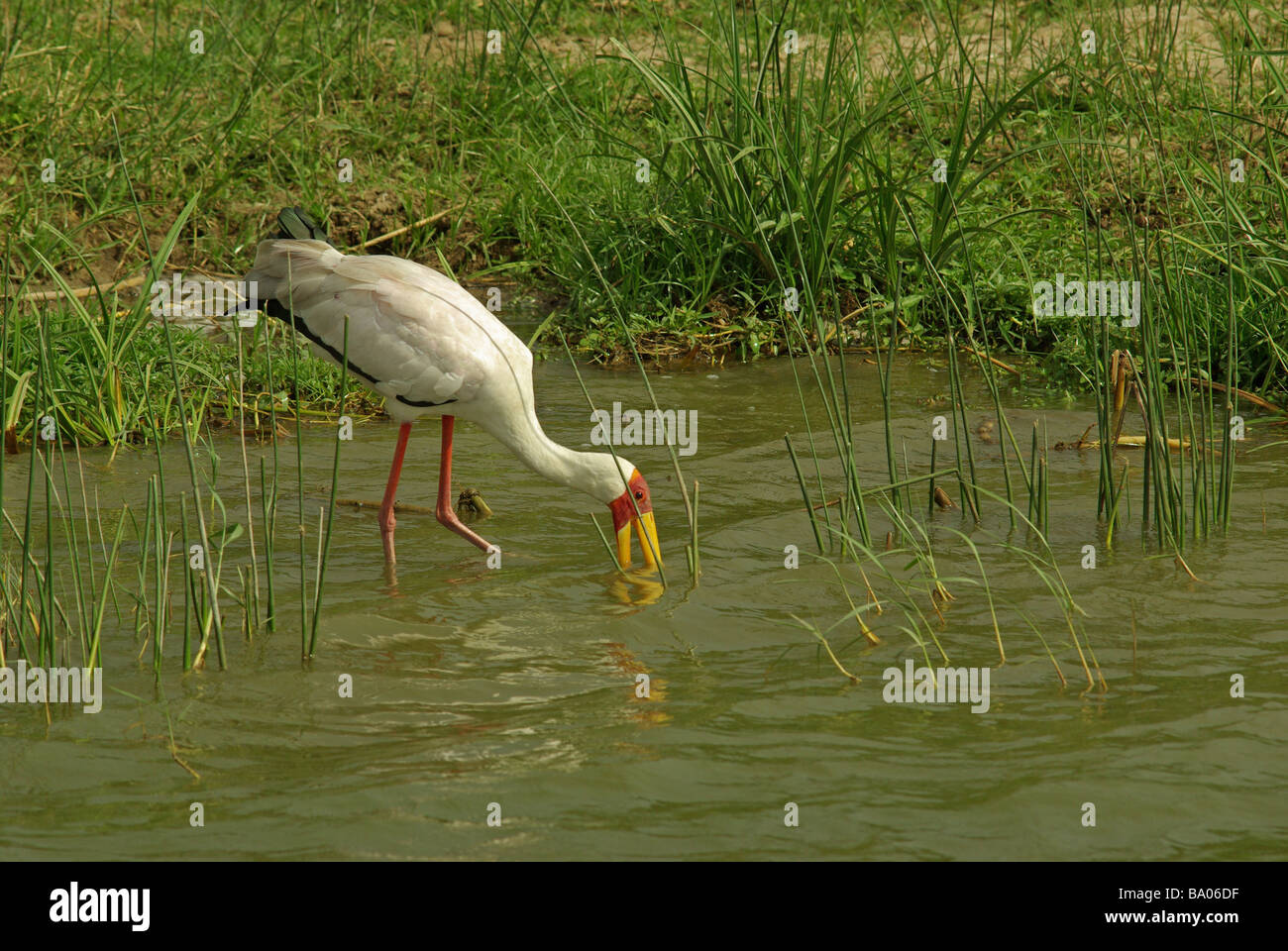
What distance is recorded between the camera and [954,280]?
6.40 meters

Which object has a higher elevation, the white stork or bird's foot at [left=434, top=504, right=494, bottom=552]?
the white stork

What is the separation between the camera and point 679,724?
3258 millimetres

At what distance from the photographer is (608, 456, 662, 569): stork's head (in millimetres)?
4324

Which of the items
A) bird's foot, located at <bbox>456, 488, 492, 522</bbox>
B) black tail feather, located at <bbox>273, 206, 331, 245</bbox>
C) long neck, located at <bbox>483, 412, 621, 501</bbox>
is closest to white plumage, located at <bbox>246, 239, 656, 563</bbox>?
long neck, located at <bbox>483, 412, 621, 501</bbox>

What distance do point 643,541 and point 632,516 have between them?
17 centimetres

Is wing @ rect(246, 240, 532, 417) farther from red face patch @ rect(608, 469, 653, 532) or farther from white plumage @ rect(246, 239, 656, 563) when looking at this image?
red face patch @ rect(608, 469, 653, 532)

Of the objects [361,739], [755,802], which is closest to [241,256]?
[361,739]

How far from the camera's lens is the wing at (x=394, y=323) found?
4688 mm

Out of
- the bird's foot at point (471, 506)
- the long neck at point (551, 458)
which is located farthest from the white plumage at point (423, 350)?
the bird's foot at point (471, 506)

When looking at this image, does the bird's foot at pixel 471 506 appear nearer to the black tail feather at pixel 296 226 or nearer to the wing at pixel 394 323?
the wing at pixel 394 323

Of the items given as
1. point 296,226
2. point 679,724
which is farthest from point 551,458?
point 679,724

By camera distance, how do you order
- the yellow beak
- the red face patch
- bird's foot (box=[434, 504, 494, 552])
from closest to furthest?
the yellow beak, the red face patch, bird's foot (box=[434, 504, 494, 552])

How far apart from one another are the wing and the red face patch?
57 centimetres

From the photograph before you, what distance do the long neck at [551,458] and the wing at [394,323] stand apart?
0.55 feet
